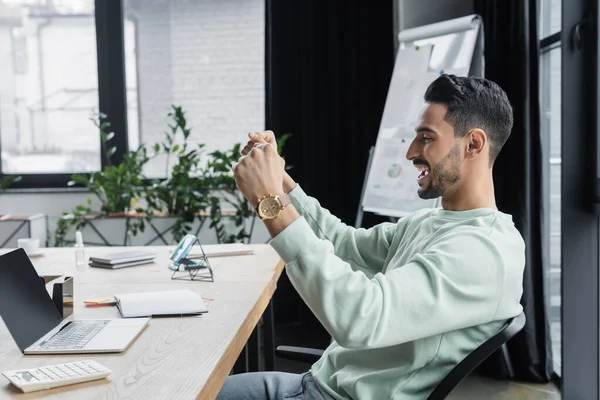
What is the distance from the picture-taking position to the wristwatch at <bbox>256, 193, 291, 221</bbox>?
112cm

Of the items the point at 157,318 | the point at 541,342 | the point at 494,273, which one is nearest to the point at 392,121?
the point at 541,342

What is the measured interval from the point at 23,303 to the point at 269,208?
2.03ft

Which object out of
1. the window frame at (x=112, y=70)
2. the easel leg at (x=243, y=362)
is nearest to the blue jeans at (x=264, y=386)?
the easel leg at (x=243, y=362)

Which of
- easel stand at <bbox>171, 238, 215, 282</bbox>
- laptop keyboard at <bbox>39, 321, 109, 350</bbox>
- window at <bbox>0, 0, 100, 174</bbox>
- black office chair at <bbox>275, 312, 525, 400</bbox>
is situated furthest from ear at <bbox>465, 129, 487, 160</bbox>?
window at <bbox>0, 0, 100, 174</bbox>

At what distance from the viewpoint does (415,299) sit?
108 cm

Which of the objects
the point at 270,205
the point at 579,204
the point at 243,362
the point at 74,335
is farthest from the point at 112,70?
the point at 270,205

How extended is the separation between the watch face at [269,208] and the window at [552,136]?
87.8 inches

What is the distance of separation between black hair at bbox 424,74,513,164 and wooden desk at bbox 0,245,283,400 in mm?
648

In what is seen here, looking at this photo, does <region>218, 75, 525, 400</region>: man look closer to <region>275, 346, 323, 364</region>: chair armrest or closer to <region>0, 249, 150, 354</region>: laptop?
<region>275, 346, 323, 364</region>: chair armrest

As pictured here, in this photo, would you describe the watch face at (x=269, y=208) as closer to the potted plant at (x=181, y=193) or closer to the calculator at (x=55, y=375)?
the calculator at (x=55, y=375)

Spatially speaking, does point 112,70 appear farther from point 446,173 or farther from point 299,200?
point 446,173

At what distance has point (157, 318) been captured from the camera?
1588 mm

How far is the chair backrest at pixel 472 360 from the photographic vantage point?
1.09m

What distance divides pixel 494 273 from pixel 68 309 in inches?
39.9
